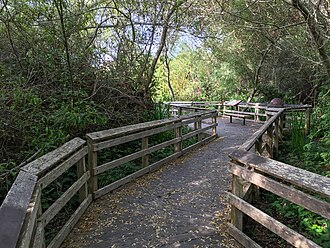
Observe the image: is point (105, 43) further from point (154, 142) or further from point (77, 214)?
point (77, 214)

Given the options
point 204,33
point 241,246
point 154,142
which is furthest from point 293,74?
point 241,246

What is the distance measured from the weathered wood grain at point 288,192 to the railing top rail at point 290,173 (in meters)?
0.07

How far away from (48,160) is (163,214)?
5.72 feet

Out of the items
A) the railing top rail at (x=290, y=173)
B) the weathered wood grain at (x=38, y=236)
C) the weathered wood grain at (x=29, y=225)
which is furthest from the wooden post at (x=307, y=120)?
the weathered wood grain at (x=29, y=225)

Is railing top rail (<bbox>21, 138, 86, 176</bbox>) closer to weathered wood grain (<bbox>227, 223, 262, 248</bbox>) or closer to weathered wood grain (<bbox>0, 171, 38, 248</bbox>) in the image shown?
weathered wood grain (<bbox>0, 171, 38, 248</bbox>)

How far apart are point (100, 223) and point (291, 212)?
2694 millimetres

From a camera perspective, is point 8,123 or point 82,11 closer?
point 8,123

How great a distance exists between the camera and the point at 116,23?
763cm

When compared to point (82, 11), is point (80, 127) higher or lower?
lower

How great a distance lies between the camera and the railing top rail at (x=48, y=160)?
2766 mm

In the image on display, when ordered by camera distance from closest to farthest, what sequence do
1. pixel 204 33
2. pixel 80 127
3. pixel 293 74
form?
pixel 80 127 → pixel 204 33 → pixel 293 74

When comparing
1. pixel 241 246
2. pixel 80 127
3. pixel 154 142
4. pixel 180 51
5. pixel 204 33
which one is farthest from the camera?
pixel 180 51

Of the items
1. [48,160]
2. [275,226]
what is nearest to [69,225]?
[48,160]

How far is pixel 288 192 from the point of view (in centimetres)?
254
